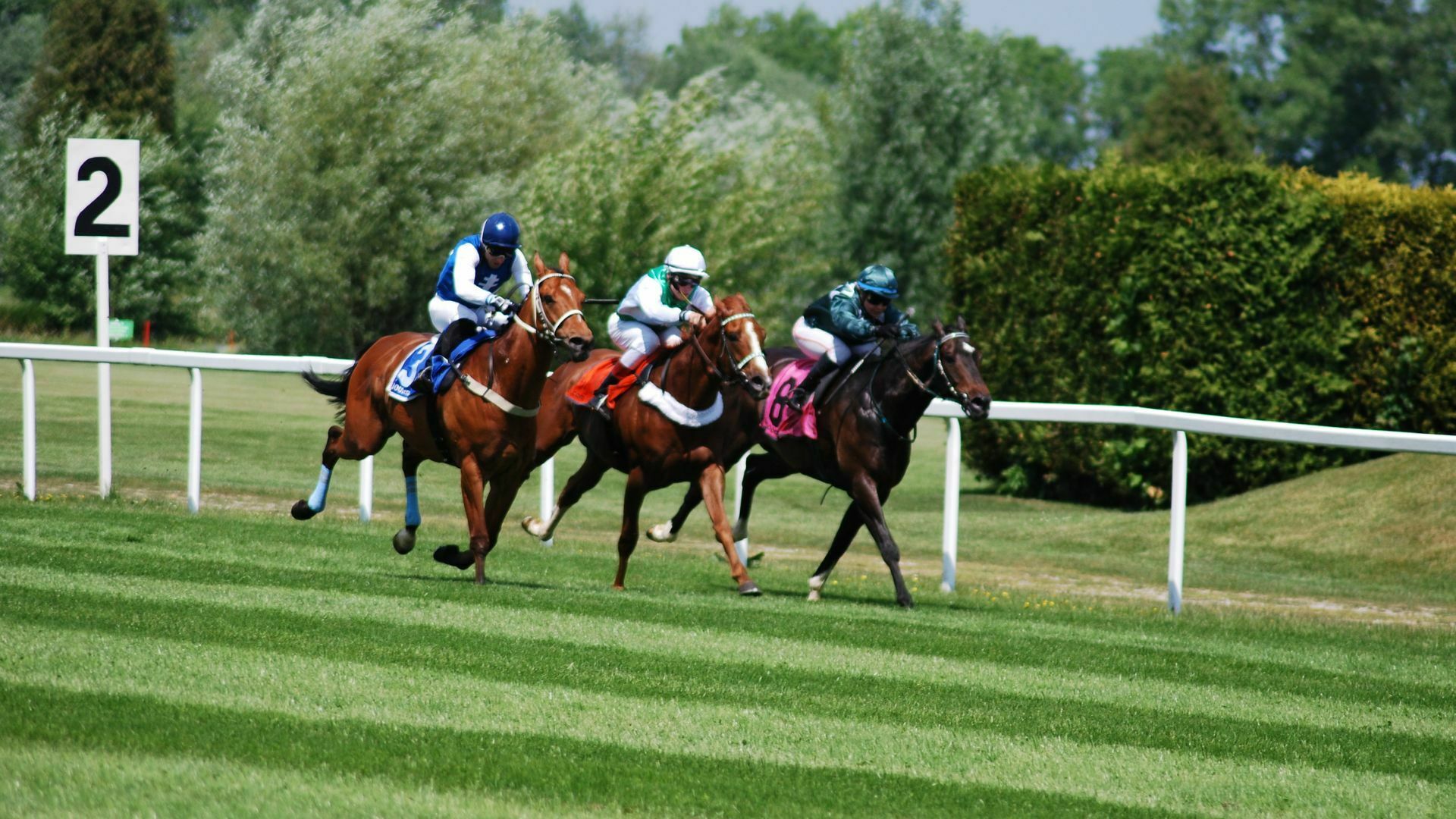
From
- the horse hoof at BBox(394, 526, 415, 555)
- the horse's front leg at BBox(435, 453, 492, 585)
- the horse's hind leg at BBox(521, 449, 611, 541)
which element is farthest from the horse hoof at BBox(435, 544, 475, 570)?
the horse's hind leg at BBox(521, 449, 611, 541)

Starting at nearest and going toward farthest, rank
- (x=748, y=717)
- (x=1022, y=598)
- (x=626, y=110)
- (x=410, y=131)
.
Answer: (x=748, y=717) < (x=1022, y=598) < (x=410, y=131) < (x=626, y=110)

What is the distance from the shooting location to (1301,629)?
34.4ft

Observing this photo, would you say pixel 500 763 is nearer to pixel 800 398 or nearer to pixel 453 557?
pixel 453 557

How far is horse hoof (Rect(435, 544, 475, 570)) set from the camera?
31.9 feet

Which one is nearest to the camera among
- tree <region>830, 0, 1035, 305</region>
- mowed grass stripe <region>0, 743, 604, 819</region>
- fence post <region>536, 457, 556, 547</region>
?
mowed grass stripe <region>0, 743, 604, 819</region>

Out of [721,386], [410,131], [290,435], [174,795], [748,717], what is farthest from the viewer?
[410,131]

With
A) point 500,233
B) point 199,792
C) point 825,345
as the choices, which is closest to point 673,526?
point 825,345

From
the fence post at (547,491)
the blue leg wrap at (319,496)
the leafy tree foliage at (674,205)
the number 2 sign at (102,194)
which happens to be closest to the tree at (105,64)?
the leafy tree foliage at (674,205)

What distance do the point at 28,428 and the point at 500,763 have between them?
9.80 meters

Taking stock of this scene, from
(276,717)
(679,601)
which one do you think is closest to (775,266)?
(679,601)

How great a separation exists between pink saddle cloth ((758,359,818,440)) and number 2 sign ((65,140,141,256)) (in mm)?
5574

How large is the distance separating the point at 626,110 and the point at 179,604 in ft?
106

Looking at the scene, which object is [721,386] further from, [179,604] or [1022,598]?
[179,604]

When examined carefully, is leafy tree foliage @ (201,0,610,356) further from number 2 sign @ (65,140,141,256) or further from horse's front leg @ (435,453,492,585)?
horse's front leg @ (435,453,492,585)
